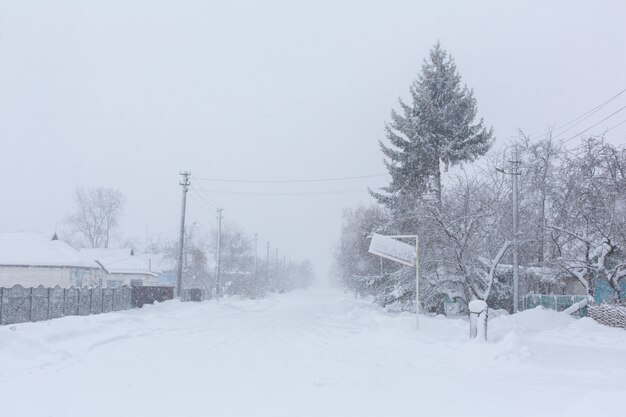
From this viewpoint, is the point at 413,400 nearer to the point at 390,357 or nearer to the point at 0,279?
the point at 390,357

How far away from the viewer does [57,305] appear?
2553cm

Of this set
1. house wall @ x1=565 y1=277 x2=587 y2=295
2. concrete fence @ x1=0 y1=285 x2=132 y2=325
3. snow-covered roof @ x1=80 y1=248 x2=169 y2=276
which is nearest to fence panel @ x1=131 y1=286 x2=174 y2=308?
concrete fence @ x1=0 y1=285 x2=132 y2=325

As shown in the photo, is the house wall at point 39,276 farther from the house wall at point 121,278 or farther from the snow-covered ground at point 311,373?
the snow-covered ground at point 311,373

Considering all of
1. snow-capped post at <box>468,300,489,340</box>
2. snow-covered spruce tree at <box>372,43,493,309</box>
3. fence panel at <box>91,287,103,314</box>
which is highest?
snow-covered spruce tree at <box>372,43,493,309</box>

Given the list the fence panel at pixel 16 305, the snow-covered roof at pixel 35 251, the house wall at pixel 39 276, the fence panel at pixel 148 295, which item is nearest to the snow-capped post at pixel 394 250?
the fence panel at pixel 16 305

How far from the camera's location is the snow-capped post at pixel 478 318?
15995 millimetres

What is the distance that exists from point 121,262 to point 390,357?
53544 mm

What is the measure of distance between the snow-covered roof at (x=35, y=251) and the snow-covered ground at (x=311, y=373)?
23166 millimetres

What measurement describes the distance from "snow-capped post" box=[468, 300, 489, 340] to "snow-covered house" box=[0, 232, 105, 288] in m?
32.9

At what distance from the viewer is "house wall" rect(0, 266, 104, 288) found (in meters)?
39.8

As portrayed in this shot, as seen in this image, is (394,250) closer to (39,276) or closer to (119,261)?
(39,276)

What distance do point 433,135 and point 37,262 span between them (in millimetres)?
28051

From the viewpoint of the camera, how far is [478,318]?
1619cm

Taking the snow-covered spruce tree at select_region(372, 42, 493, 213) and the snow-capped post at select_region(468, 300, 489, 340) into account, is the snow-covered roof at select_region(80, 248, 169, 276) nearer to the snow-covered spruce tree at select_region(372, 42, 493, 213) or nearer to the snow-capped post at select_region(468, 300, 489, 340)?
the snow-covered spruce tree at select_region(372, 42, 493, 213)
